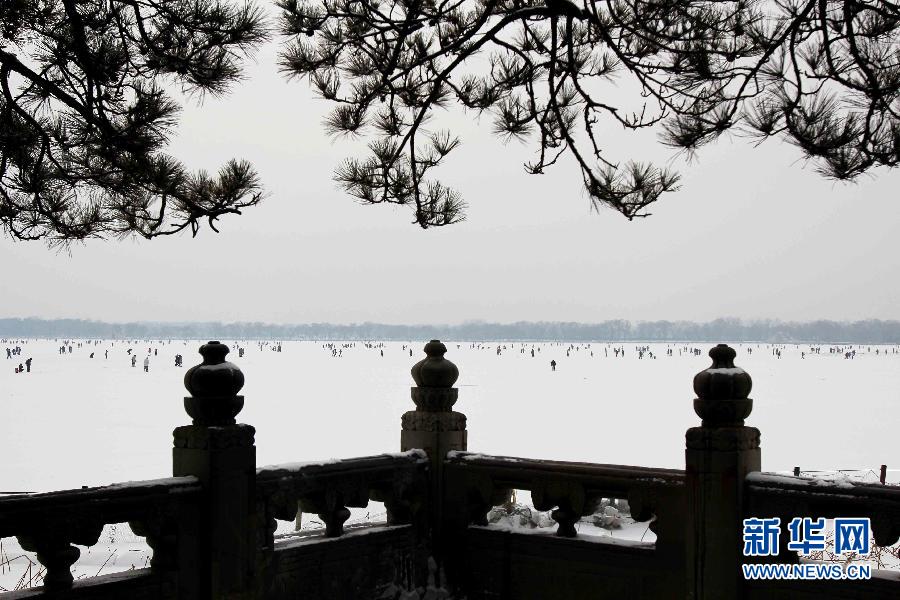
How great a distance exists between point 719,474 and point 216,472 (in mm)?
2879

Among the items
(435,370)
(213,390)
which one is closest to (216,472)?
(213,390)

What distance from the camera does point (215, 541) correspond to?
16.9ft

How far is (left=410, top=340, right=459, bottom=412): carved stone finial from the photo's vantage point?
6820mm

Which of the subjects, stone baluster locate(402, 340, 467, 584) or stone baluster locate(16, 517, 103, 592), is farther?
stone baluster locate(402, 340, 467, 584)

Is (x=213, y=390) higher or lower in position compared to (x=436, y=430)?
higher

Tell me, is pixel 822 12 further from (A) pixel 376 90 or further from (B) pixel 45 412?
(B) pixel 45 412

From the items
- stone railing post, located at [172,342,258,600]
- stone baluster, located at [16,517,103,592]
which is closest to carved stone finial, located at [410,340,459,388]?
stone railing post, located at [172,342,258,600]

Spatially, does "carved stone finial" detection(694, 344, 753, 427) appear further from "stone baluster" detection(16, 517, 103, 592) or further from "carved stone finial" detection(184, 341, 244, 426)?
"stone baluster" detection(16, 517, 103, 592)

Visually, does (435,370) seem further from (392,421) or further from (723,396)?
(392,421)

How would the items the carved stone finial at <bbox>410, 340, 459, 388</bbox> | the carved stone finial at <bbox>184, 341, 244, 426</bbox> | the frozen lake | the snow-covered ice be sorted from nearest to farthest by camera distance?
the carved stone finial at <bbox>184, 341, 244, 426</bbox>
the carved stone finial at <bbox>410, 340, 459, 388</bbox>
the snow-covered ice
the frozen lake

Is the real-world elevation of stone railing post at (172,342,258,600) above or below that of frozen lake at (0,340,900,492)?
above

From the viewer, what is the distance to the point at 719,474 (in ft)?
17.7

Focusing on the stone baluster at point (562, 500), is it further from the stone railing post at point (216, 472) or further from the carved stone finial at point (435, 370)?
the stone railing post at point (216, 472)

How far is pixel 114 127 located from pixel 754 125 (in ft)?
14.4
